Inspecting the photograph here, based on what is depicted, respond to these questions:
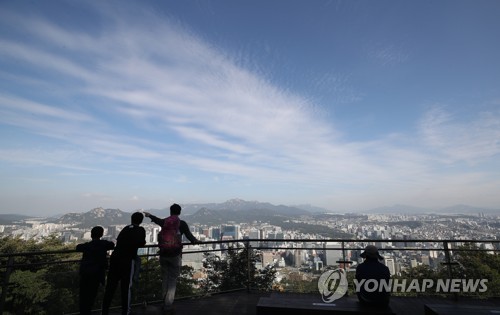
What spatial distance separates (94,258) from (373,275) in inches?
171

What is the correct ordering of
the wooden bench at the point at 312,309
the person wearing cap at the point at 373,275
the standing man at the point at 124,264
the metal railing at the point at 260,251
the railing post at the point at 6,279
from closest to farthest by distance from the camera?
the wooden bench at the point at 312,309
the person wearing cap at the point at 373,275
the standing man at the point at 124,264
the railing post at the point at 6,279
the metal railing at the point at 260,251

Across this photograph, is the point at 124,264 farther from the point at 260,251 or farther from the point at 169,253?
the point at 260,251

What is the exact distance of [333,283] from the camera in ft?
20.2

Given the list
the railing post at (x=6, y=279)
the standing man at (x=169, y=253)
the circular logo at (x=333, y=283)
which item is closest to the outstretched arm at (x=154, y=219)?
the standing man at (x=169, y=253)

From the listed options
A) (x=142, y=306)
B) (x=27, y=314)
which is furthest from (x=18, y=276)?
(x=142, y=306)

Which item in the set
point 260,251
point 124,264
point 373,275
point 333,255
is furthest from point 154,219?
point 333,255

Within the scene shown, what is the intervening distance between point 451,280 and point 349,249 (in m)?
2.40

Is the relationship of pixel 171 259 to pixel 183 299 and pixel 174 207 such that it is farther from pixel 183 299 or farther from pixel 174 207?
pixel 183 299

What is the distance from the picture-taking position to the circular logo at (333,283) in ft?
19.8

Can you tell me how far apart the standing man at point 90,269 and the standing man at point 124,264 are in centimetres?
15

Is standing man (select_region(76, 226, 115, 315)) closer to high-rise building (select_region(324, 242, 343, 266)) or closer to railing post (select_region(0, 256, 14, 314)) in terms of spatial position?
railing post (select_region(0, 256, 14, 314))

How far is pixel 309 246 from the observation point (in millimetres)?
6695

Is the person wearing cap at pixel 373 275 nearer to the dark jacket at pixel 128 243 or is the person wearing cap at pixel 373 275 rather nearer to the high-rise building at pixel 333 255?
the high-rise building at pixel 333 255

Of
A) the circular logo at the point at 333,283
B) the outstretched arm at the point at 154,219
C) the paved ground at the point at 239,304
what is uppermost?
the outstretched arm at the point at 154,219
